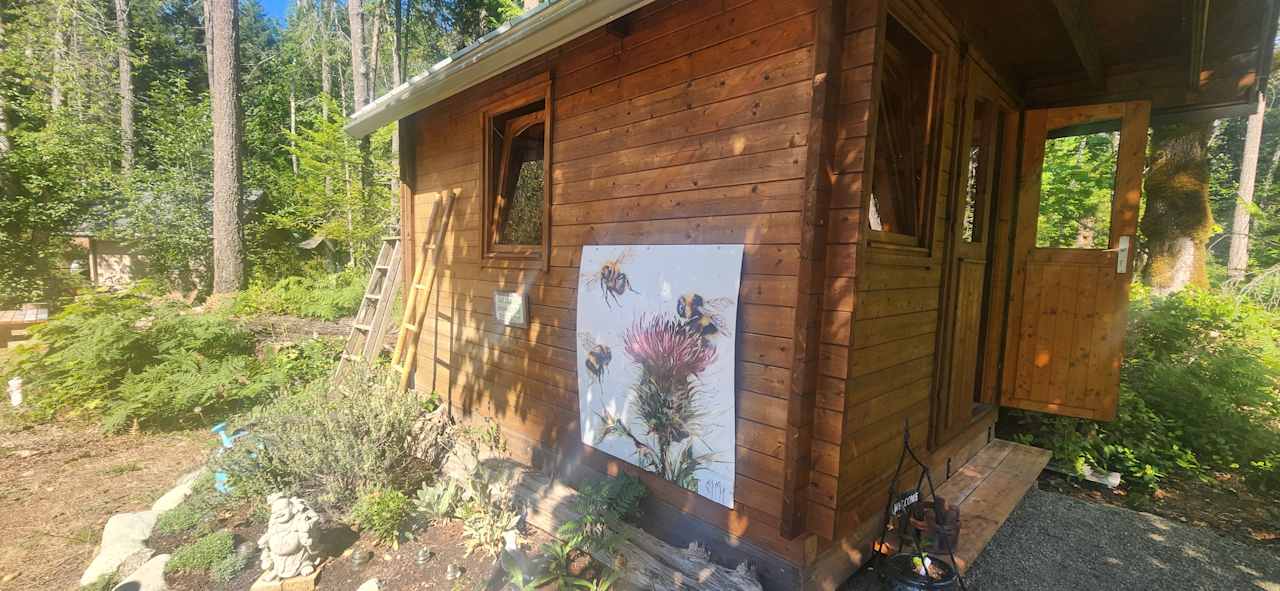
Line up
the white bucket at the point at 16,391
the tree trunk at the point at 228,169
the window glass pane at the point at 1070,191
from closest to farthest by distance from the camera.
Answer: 1. the white bucket at the point at 16,391
2. the window glass pane at the point at 1070,191
3. the tree trunk at the point at 228,169

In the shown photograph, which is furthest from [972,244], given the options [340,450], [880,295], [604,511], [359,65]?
[359,65]

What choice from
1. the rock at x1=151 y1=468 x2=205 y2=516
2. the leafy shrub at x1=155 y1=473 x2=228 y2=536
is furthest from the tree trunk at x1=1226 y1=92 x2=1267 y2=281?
the rock at x1=151 y1=468 x2=205 y2=516

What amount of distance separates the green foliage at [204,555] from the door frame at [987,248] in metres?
4.24

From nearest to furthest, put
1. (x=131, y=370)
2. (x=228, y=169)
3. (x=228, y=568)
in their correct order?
1. (x=228, y=568)
2. (x=131, y=370)
3. (x=228, y=169)

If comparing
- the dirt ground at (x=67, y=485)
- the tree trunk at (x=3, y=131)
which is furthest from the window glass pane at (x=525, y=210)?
the tree trunk at (x=3, y=131)

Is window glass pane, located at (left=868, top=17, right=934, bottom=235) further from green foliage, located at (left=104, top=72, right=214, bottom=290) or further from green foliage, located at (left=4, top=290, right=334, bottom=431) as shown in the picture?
green foliage, located at (left=104, top=72, right=214, bottom=290)

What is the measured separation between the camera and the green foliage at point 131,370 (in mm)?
4895

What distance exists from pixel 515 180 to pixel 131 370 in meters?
4.50

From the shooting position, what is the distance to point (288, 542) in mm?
2652

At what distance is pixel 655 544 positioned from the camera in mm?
2627

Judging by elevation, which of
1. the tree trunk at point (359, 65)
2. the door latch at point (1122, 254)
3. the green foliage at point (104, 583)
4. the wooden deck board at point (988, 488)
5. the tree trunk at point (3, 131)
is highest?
the tree trunk at point (359, 65)

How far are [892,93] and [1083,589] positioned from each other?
9.16 ft

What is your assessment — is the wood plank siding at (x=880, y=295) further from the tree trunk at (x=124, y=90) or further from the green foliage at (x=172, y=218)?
the tree trunk at (x=124, y=90)

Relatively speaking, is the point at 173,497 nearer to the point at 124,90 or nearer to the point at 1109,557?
the point at 1109,557
